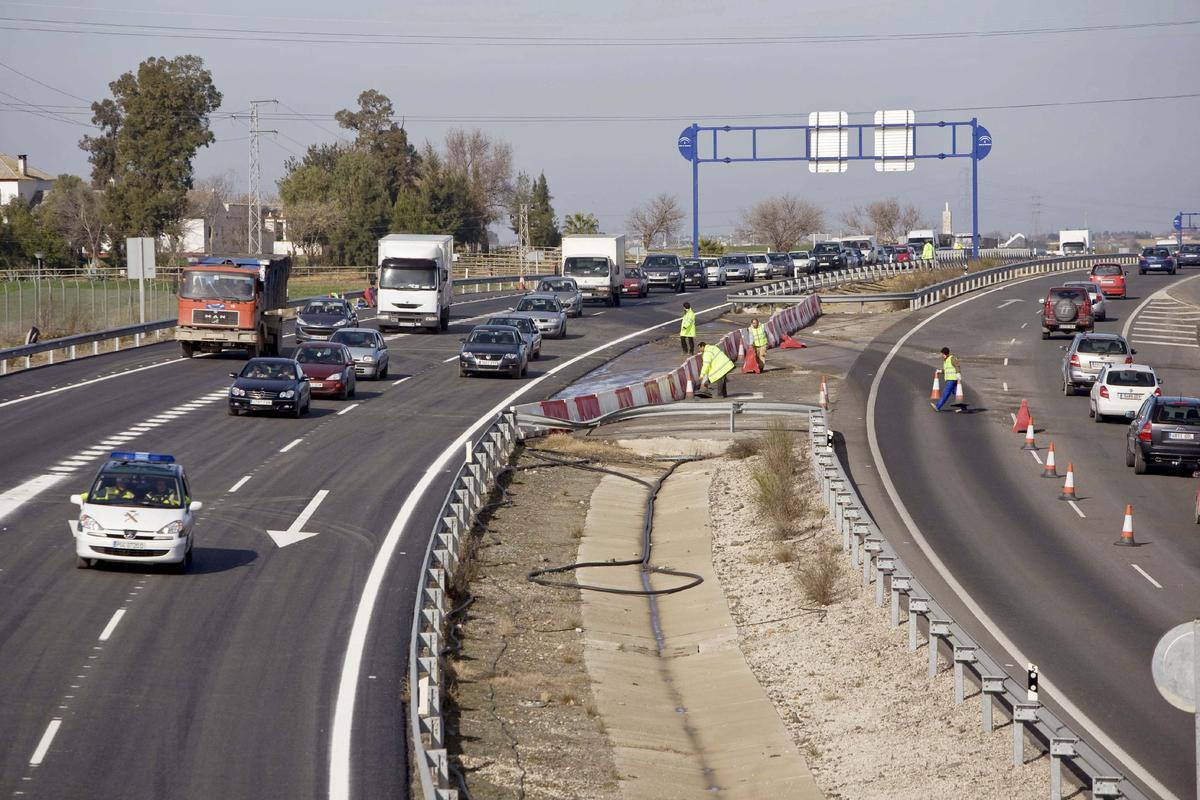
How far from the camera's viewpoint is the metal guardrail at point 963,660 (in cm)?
1228

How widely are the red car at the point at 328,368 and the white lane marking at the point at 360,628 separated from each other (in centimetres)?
424

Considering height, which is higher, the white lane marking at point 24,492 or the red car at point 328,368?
the red car at point 328,368

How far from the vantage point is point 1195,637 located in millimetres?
8227

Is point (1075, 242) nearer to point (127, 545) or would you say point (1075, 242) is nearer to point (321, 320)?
point (321, 320)

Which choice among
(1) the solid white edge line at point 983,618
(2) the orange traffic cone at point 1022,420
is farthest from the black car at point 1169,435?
(2) the orange traffic cone at point 1022,420

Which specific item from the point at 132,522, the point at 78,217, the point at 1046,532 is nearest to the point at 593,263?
the point at 1046,532

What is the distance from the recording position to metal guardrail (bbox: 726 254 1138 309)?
68000 mm

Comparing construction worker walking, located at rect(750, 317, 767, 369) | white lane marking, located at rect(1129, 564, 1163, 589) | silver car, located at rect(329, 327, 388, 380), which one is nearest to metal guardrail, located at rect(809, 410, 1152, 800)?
white lane marking, located at rect(1129, 564, 1163, 589)

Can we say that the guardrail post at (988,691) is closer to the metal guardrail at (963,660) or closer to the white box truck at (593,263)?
the metal guardrail at (963,660)

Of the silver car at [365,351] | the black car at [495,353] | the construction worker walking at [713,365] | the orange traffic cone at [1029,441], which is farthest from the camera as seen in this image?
the black car at [495,353]

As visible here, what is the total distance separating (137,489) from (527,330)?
28.9 metres

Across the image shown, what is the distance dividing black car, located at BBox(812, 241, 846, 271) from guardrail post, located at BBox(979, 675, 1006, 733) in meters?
78.5

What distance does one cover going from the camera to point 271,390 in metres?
36.3

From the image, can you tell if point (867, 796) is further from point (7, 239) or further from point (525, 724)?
point (7, 239)
